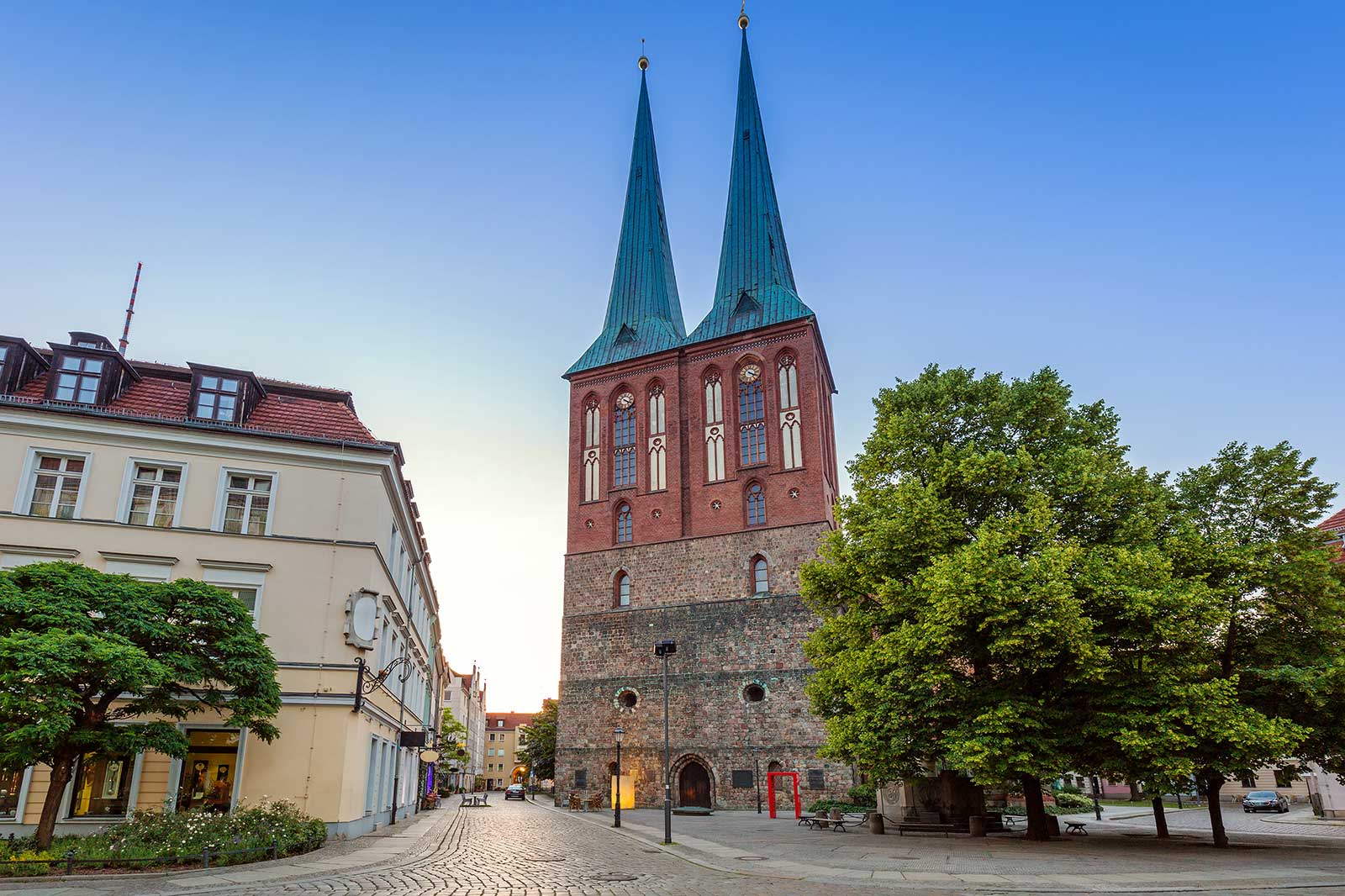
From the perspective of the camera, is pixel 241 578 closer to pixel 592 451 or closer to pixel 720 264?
pixel 592 451

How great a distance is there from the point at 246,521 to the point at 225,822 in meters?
7.60

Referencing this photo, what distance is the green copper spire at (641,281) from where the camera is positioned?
4978 centimetres

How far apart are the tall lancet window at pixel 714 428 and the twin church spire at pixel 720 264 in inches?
114

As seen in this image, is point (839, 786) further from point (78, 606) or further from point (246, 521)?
point (78, 606)

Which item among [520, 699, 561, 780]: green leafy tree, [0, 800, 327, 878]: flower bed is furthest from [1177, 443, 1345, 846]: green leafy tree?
[520, 699, 561, 780]: green leafy tree

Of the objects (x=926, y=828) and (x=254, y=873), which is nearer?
(x=254, y=873)

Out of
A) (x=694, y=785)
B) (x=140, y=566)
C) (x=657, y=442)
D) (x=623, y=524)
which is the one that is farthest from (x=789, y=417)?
(x=140, y=566)

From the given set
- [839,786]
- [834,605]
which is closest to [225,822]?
[834,605]

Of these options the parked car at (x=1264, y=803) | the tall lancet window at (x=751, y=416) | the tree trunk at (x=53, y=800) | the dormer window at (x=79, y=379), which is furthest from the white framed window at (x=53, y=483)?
the parked car at (x=1264, y=803)

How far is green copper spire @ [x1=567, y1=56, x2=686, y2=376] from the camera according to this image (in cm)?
4978

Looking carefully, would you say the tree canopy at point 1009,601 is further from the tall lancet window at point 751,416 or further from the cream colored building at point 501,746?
the cream colored building at point 501,746

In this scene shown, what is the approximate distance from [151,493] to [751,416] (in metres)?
30.0

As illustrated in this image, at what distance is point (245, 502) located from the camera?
68.8 feet

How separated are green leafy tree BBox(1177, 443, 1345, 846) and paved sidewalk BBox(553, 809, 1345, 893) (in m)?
2.09
